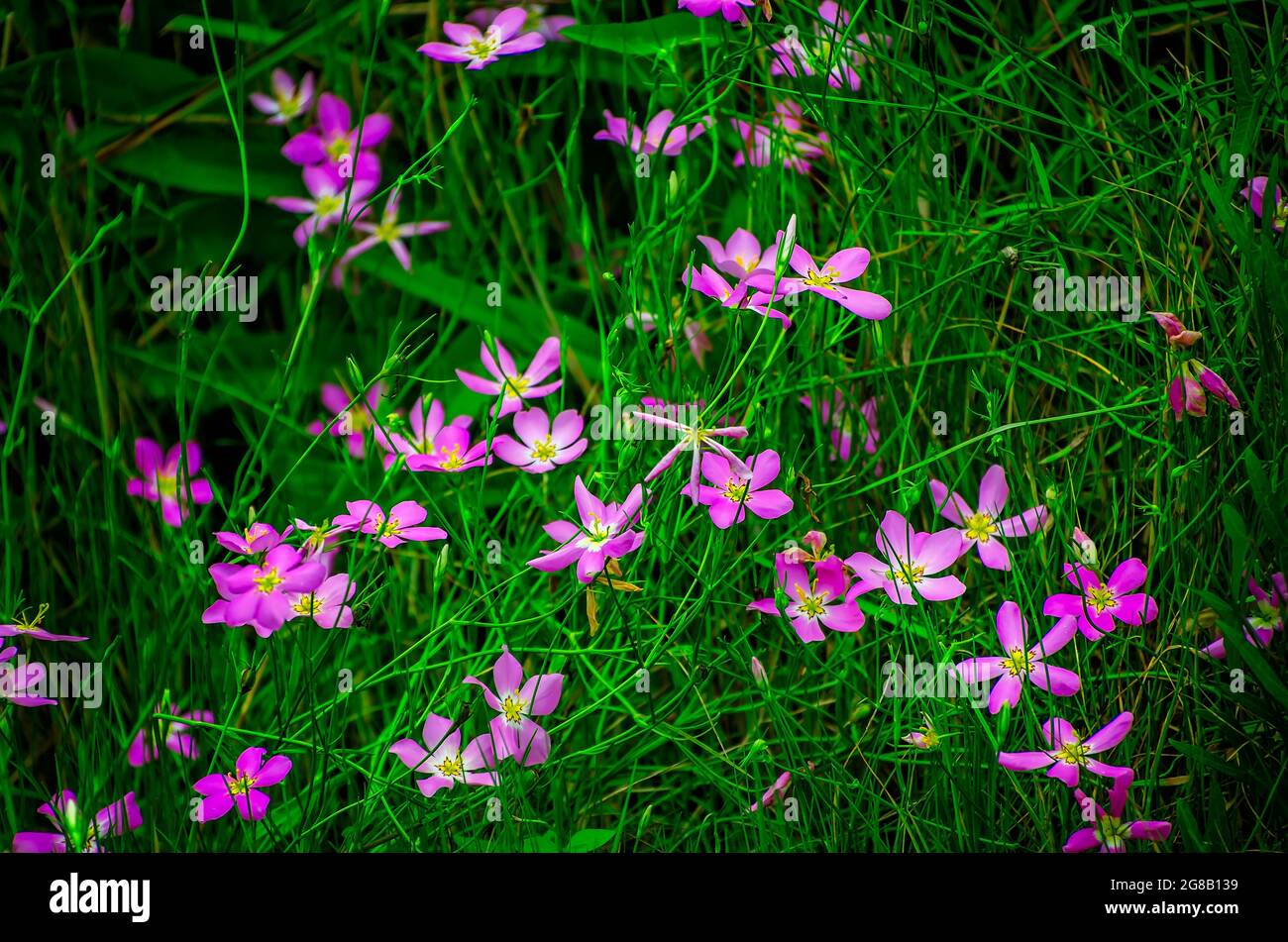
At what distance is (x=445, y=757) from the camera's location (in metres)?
0.77

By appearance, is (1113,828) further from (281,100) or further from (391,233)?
(281,100)

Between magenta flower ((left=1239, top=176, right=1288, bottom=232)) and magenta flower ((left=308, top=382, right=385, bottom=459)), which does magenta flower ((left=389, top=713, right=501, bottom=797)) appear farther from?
Result: magenta flower ((left=1239, top=176, right=1288, bottom=232))

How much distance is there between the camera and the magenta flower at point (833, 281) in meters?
0.72

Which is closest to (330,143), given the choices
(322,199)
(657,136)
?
(322,199)

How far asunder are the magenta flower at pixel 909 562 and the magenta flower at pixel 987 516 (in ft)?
0.06

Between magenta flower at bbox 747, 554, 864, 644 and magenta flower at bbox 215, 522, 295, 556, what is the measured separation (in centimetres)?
31

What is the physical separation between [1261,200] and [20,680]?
0.92 meters

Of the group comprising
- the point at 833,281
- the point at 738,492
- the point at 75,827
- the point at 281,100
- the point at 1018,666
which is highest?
the point at 281,100

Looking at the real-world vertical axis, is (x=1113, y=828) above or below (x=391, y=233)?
below

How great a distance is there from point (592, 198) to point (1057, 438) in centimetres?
48
